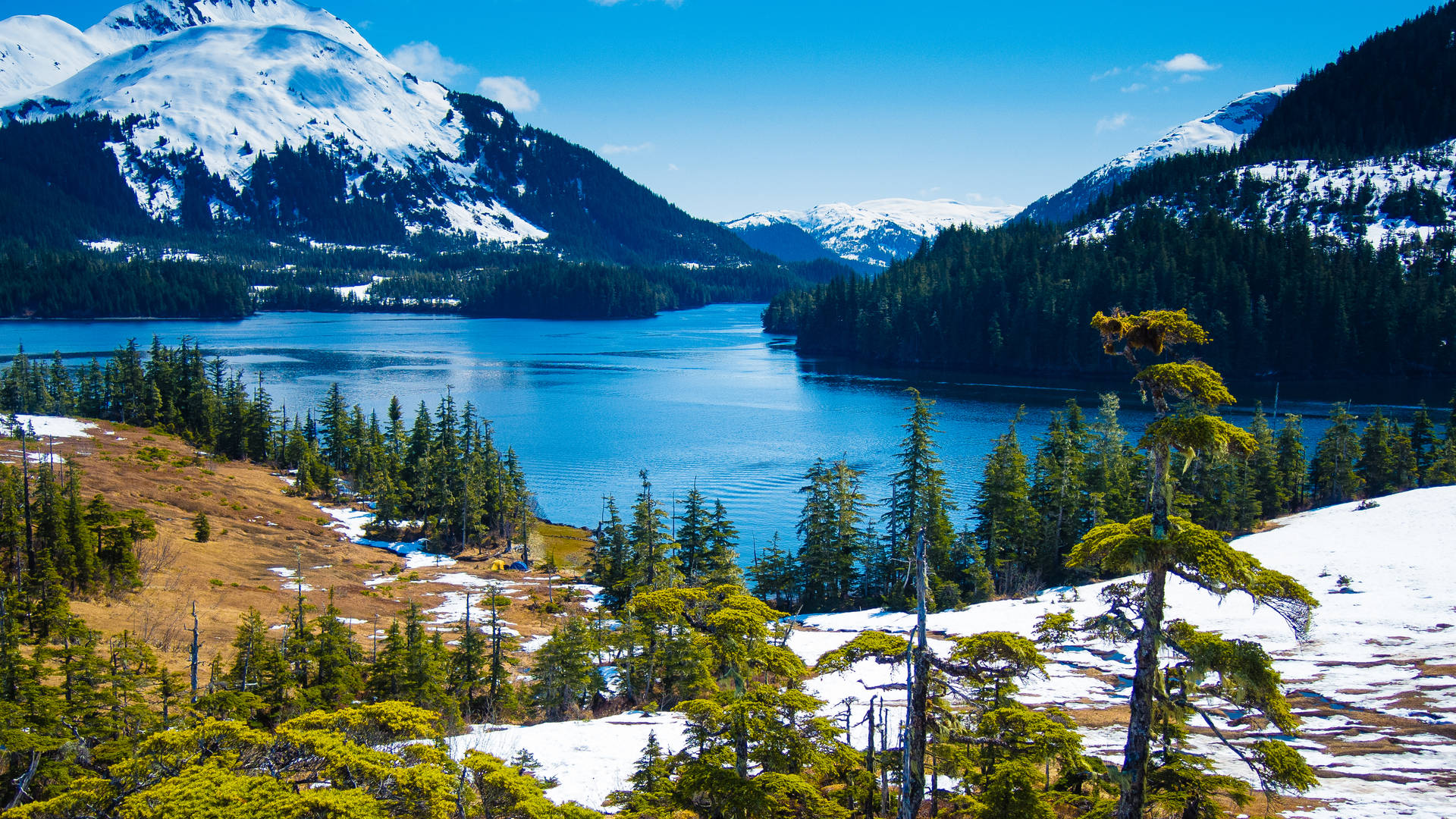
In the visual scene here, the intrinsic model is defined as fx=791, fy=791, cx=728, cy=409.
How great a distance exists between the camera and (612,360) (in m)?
147

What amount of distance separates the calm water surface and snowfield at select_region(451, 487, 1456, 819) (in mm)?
23250

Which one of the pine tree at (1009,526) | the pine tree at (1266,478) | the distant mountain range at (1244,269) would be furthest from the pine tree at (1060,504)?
the distant mountain range at (1244,269)

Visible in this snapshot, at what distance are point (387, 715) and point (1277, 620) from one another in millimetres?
27423

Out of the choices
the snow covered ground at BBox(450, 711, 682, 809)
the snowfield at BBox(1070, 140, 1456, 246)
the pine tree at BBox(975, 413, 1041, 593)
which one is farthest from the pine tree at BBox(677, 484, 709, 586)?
the snowfield at BBox(1070, 140, 1456, 246)

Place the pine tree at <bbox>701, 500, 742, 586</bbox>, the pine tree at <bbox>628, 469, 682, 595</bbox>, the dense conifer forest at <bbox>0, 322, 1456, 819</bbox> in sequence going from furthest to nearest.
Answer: the pine tree at <bbox>628, 469, 682, 595</bbox>, the pine tree at <bbox>701, 500, 742, 586</bbox>, the dense conifer forest at <bbox>0, 322, 1456, 819</bbox>

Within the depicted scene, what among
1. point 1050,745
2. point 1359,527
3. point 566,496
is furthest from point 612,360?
point 1050,745

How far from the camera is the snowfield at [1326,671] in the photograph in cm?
1583

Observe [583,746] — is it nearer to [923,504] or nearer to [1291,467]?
[923,504]

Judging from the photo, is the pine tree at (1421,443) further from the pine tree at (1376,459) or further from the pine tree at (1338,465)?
the pine tree at (1338,465)

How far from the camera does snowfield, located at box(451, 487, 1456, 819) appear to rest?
51.9ft

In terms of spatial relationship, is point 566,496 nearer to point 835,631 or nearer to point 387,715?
point 835,631

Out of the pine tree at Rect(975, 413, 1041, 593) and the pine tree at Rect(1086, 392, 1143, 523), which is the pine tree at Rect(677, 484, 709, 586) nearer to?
the pine tree at Rect(975, 413, 1041, 593)

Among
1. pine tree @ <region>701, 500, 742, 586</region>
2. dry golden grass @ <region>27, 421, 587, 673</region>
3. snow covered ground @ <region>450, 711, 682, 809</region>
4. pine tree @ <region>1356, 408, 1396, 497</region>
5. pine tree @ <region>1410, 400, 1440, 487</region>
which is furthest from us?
pine tree @ <region>1410, 400, 1440, 487</region>

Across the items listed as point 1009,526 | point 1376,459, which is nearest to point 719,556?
point 1009,526
